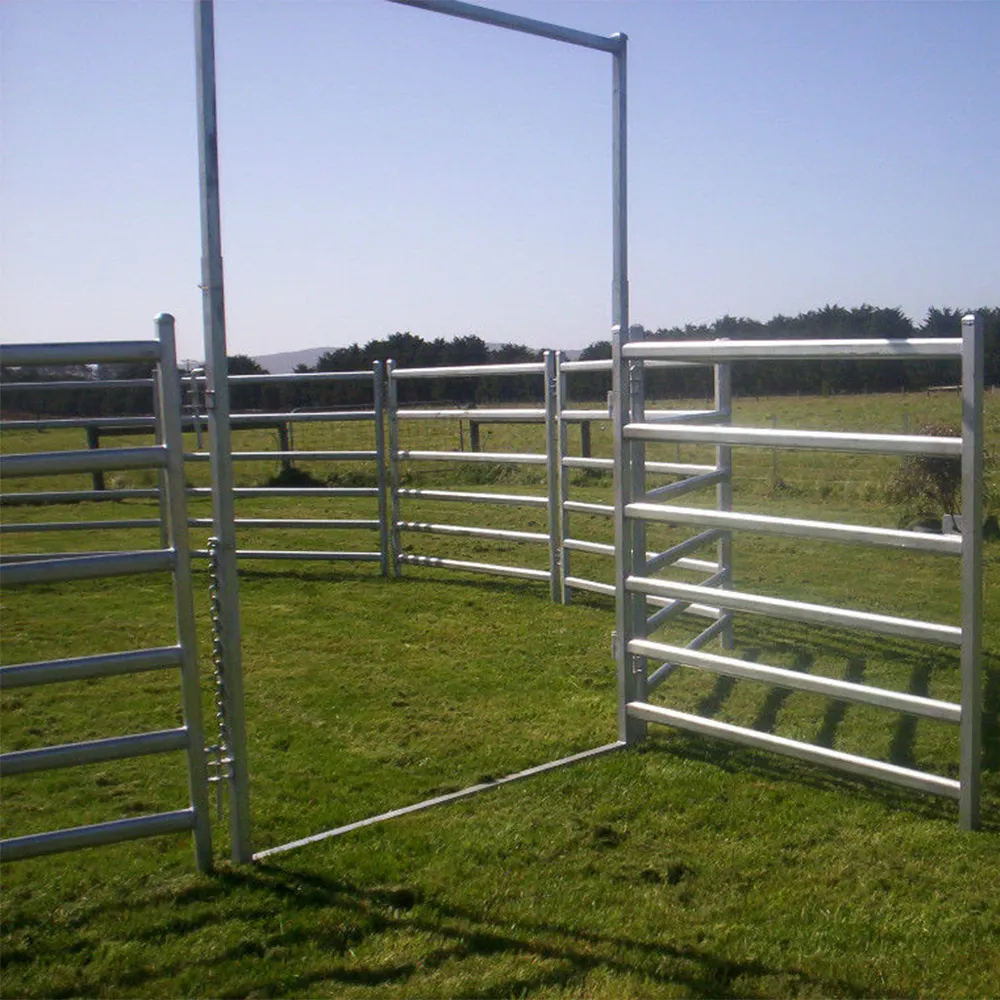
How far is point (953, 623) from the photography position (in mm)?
6465

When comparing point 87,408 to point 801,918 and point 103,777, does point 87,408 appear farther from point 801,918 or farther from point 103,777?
point 801,918

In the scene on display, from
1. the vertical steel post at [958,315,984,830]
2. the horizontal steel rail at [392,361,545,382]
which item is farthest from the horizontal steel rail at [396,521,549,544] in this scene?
the vertical steel post at [958,315,984,830]

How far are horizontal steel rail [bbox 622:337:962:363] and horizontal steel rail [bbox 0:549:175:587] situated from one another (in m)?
2.01

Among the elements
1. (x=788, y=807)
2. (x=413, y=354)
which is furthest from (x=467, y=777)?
(x=413, y=354)

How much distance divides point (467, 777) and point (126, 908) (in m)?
1.42

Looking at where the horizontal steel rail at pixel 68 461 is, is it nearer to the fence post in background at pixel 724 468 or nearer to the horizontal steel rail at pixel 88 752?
the horizontal steel rail at pixel 88 752

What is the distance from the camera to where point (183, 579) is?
332cm

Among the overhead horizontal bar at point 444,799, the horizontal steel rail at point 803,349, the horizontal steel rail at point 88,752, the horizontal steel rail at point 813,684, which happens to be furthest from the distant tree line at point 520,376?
the horizontal steel rail at point 88,752

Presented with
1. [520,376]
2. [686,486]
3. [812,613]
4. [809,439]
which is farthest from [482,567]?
[520,376]

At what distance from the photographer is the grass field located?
2.89 meters

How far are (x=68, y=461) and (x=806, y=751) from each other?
2654 millimetres

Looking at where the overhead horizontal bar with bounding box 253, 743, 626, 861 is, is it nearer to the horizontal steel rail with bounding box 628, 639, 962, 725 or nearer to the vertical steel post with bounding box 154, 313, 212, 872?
the vertical steel post with bounding box 154, 313, 212, 872

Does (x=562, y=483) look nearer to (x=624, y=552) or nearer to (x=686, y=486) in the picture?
(x=686, y=486)

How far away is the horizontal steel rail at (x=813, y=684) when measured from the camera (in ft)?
12.3
